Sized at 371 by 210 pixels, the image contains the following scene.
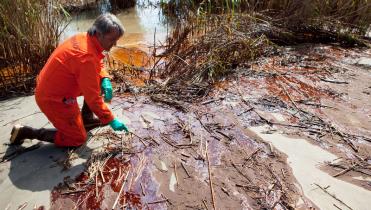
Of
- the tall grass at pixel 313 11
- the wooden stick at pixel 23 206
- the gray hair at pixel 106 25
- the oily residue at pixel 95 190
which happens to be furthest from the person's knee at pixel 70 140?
the tall grass at pixel 313 11

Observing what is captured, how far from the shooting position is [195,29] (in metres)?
5.04

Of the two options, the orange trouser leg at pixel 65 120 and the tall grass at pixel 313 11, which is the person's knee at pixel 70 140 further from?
the tall grass at pixel 313 11

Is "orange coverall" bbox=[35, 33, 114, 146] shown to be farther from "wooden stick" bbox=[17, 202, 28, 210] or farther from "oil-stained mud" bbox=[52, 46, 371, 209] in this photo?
"wooden stick" bbox=[17, 202, 28, 210]

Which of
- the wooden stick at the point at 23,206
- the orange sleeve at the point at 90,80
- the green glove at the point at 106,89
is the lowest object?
the wooden stick at the point at 23,206

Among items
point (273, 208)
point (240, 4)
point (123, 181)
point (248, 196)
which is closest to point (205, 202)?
point (248, 196)

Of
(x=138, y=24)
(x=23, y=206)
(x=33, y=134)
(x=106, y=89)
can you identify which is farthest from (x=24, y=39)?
(x=138, y=24)

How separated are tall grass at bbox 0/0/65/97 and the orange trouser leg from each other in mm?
1720

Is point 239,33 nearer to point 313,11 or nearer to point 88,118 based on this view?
point 313,11

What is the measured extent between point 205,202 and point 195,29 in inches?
124

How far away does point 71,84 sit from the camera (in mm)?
2826

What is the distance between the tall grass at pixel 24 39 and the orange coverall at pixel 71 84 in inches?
69.4

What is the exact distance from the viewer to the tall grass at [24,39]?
4172 millimetres

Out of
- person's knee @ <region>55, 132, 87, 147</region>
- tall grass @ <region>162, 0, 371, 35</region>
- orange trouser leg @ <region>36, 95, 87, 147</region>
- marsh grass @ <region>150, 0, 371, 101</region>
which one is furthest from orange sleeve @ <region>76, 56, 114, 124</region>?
tall grass @ <region>162, 0, 371, 35</region>

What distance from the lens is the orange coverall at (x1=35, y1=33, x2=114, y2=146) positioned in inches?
104
